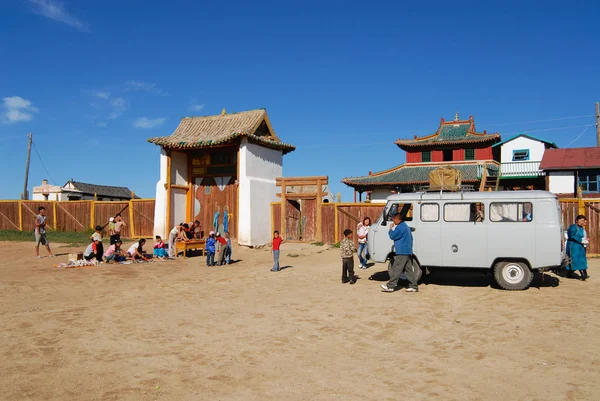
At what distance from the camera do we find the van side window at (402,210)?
37.3 feet

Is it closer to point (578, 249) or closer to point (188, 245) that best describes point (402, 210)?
point (578, 249)

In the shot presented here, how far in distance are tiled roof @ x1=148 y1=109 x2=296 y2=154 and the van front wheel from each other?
1112cm

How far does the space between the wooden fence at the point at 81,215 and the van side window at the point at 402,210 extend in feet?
49.2

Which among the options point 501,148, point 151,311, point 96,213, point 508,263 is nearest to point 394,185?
point 501,148

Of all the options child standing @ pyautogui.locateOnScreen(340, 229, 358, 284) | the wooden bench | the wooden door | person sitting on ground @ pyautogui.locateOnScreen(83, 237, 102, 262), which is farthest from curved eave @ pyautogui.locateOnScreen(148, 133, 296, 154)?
child standing @ pyautogui.locateOnScreen(340, 229, 358, 284)

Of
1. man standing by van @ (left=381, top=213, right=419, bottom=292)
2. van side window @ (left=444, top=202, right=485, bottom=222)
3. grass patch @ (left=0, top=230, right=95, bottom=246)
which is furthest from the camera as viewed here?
grass patch @ (left=0, top=230, right=95, bottom=246)

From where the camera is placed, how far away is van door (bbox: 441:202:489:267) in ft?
34.8

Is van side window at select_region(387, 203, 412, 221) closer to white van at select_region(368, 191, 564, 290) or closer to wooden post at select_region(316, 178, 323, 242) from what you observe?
white van at select_region(368, 191, 564, 290)

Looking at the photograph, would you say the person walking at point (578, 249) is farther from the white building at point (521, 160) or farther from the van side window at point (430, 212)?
the white building at point (521, 160)

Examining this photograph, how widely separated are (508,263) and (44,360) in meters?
8.78

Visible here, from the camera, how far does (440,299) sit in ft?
31.9

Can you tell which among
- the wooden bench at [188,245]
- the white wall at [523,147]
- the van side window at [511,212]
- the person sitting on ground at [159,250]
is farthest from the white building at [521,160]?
the person sitting on ground at [159,250]

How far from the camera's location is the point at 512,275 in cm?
1050

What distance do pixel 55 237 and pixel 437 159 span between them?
29.2 m
